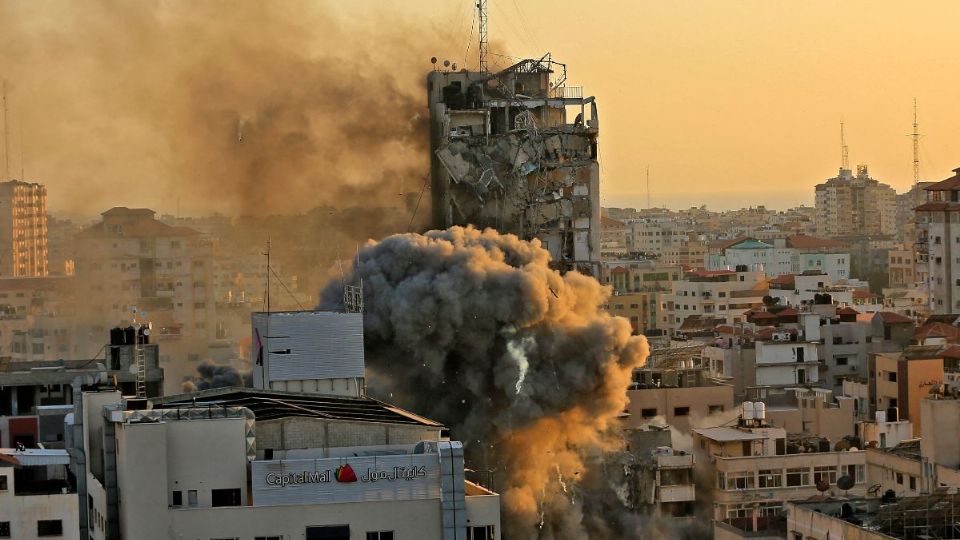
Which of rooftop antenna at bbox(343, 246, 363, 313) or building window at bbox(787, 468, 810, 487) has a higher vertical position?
rooftop antenna at bbox(343, 246, 363, 313)

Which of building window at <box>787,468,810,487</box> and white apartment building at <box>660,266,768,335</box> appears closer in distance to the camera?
building window at <box>787,468,810,487</box>

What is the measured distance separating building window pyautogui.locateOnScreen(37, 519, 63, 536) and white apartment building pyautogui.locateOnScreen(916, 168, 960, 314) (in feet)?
234

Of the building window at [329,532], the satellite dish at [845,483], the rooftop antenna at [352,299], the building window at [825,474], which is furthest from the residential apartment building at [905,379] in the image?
the building window at [329,532]

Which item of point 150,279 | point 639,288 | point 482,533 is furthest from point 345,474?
point 639,288

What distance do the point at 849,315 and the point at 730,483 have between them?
33.4 meters

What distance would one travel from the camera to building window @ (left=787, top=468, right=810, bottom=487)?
2442 inches

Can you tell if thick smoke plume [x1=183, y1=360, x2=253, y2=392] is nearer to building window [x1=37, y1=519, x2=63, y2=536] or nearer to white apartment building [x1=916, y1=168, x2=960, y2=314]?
building window [x1=37, y1=519, x2=63, y2=536]

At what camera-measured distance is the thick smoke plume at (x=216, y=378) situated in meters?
65.8

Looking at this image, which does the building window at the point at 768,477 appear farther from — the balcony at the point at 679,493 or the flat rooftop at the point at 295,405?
the flat rooftop at the point at 295,405

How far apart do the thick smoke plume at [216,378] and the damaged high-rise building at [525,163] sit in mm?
11109

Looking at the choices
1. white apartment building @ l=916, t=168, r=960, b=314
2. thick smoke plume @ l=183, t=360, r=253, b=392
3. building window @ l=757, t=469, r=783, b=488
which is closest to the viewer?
building window @ l=757, t=469, r=783, b=488

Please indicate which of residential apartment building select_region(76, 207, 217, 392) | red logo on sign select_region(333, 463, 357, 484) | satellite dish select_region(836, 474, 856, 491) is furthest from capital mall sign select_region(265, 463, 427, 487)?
residential apartment building select_region(76, 207, 217, 392)

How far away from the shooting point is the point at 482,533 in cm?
3897

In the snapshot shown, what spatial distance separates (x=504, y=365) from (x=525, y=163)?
1455cm
